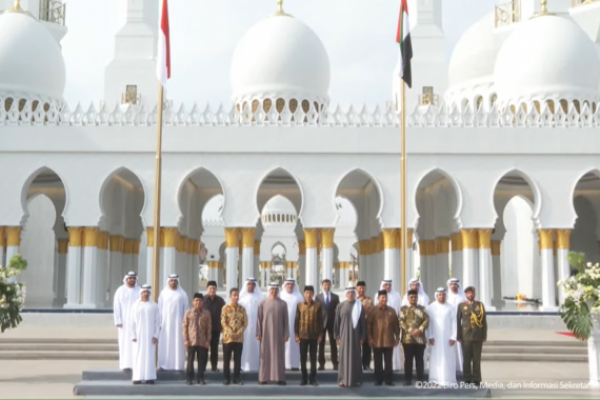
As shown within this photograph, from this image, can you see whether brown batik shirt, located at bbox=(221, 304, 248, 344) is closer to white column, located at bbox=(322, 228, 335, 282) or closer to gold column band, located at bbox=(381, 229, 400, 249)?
white column, located at bbox=(322, 228, 335, 282)

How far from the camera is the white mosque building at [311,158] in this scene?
16625 mm

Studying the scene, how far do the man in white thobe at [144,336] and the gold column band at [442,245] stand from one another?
12961 millimetres

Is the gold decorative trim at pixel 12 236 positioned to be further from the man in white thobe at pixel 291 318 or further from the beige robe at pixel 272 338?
the beige robe at pixel 272 338

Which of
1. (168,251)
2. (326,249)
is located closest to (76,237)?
(168,251)

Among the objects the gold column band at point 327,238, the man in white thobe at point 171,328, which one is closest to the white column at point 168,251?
the gold column band at point 327,238

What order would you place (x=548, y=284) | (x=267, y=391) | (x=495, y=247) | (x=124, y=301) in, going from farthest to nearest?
(x=495, y=247) < (x=548, y=284) < (x=124, y=301) < (x=267, y=391)

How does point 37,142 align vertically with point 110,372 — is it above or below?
above

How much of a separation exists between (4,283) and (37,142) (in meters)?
8.57

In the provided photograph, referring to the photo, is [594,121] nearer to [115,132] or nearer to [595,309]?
[595,309]

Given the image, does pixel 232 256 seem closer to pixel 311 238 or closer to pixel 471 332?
pixel 311 238

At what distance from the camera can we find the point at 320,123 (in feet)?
55.2

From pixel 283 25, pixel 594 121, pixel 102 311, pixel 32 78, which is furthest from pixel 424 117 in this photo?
pixel 32 78

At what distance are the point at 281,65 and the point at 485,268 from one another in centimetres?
771

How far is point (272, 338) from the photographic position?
7.95 meters
